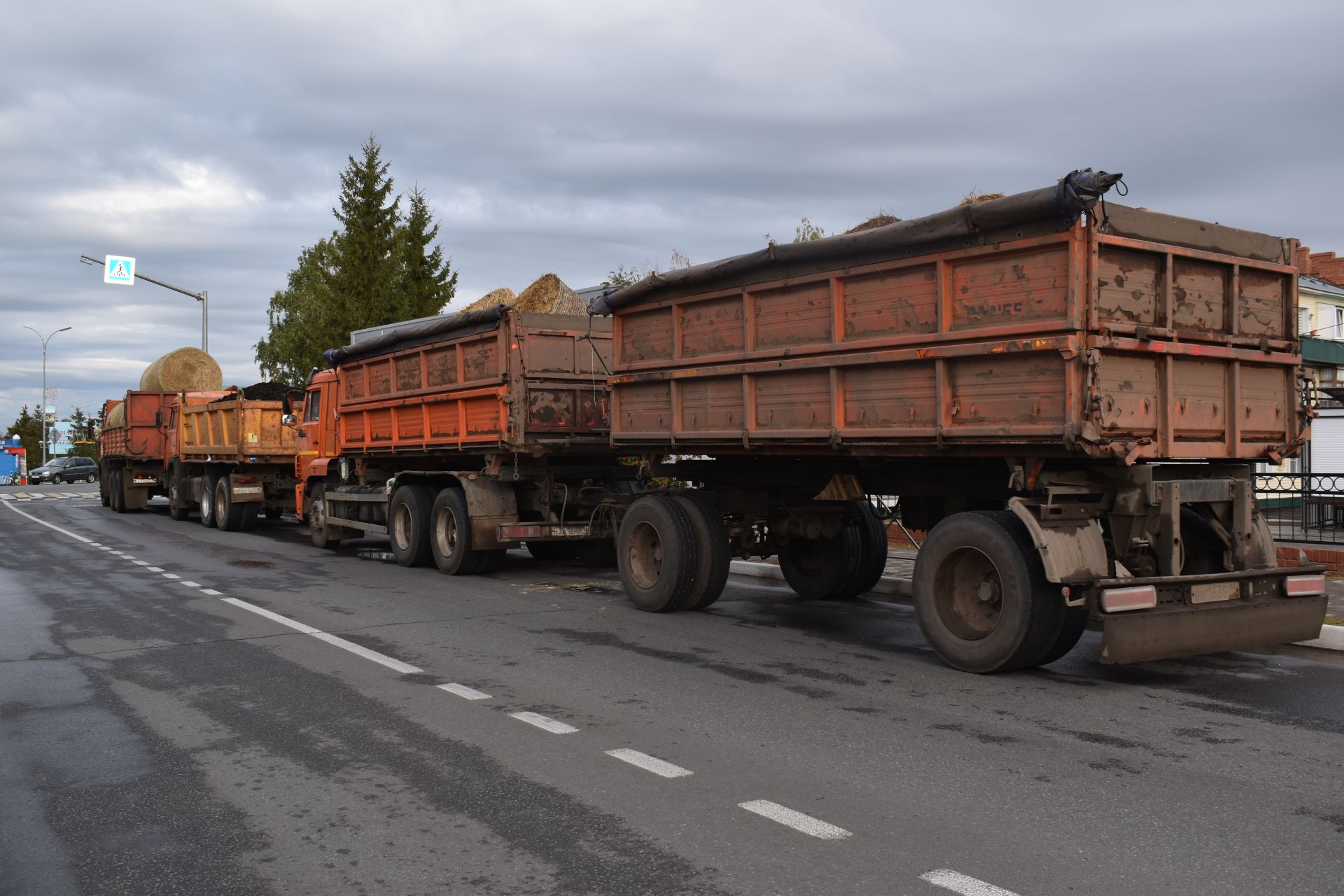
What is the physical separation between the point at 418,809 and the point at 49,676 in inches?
166

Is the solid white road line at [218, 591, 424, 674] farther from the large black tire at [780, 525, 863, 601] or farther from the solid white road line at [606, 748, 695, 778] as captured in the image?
the large black tire at [780, 525, 863, 601]

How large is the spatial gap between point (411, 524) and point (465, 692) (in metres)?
7.46

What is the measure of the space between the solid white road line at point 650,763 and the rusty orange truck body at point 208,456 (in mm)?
16379

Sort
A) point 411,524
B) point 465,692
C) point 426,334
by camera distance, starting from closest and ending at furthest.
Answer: point 465,692
point 426,334
point 411,524

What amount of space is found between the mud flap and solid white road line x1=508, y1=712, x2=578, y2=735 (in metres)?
3.14

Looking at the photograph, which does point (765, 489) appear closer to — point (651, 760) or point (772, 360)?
point (772, 360)

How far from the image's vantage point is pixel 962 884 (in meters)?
3.92

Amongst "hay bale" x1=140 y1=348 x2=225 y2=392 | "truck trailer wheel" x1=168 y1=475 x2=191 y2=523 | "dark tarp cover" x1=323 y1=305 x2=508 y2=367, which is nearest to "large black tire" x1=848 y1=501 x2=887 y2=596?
"dark tarp cover" x1=323 y1=305 x2=508 y2=367

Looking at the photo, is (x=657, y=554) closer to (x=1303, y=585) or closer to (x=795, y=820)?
(x=1303, y=585)

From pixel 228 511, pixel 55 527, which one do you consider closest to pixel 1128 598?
pixel 228 511

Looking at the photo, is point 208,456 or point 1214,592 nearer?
point 1214,592

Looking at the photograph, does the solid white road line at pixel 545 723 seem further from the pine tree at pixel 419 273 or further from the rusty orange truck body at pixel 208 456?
the pine tree at pixel 419 273

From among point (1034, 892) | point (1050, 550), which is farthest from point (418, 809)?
point (1050, 550)

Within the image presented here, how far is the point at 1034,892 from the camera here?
12.6 feet
